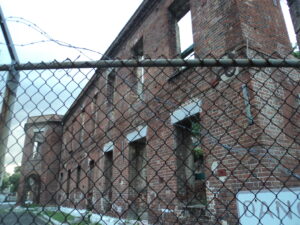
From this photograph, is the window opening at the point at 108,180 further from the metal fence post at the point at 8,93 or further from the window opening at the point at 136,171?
the metal fence post at the point at 8,93

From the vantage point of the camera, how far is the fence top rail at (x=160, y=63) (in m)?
1.81

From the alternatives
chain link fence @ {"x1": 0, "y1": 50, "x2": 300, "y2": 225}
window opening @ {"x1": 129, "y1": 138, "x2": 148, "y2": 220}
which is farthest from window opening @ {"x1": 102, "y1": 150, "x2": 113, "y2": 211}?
window opening @ {"x1": 129, "y1": 138, "x2": 148, "y2": 220}

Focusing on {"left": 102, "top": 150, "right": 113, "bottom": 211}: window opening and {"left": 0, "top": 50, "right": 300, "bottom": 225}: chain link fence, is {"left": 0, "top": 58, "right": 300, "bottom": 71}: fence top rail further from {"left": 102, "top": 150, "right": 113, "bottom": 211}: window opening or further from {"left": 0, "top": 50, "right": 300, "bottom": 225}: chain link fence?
{"left": 102, "top": 150, "right": 113, "bottom": 211}: window opening

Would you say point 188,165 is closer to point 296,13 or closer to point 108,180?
point 296,13

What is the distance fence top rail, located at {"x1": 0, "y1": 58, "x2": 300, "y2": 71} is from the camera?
1814 mm

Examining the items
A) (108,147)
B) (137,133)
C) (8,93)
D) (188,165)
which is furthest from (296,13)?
(108,147)

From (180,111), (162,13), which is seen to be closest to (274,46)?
(180,111)

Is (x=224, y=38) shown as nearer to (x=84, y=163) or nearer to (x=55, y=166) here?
(x=84, y=163)

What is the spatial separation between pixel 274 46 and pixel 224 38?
3.81 feet

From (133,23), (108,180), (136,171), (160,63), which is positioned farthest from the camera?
(108,180)

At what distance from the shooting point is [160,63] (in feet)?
6.11

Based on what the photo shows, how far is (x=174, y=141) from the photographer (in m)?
6.25

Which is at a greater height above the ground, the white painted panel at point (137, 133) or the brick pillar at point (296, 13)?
the brick pillar at point (296, 13)

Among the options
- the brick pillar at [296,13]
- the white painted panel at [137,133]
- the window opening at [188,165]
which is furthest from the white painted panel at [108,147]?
the brick pillar at [296,13]
